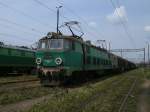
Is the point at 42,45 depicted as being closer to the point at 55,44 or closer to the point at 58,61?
the point at 55,44

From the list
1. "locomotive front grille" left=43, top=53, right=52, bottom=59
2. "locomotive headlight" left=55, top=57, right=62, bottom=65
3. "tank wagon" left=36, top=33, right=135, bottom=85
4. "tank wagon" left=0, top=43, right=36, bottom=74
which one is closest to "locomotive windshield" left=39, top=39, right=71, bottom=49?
"tank wagon" left=36, top=33, right=135, bottom=85

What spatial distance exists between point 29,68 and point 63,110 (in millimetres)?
30669

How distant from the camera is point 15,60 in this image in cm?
3694

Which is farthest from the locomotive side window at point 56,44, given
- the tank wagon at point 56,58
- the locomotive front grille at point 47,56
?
the locomotive front grille at point 47,56

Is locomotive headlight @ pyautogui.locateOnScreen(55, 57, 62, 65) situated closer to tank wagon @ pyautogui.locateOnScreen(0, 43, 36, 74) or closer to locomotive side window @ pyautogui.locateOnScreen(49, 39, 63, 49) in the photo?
locomotive side window @ pyautogui.locateOnScreen(49, 39, 63, 49)

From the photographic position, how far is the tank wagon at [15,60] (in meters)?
34.5

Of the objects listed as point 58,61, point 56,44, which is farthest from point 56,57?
point 56,44

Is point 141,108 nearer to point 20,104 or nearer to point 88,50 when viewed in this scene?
point 20,104

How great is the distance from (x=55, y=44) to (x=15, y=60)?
17.1m

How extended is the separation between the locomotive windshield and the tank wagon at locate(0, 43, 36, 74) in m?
13.9

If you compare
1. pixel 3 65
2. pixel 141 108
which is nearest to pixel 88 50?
pixel 3 65

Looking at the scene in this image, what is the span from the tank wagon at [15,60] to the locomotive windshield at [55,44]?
13.9 m

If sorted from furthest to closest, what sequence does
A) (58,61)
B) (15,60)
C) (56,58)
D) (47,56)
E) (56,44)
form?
1. (15,60)
2. (56,44)
3. (47,56)
4. (56,58)
5. (58,61)

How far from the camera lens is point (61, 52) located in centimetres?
2023
